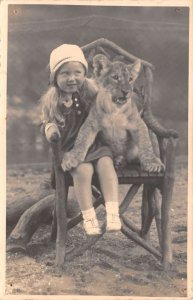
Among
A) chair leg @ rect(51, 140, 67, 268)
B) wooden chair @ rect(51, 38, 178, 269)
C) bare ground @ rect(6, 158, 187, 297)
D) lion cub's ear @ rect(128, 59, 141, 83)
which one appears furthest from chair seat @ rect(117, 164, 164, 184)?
lion cub's ear @ rect(128, 59, 141, 83)

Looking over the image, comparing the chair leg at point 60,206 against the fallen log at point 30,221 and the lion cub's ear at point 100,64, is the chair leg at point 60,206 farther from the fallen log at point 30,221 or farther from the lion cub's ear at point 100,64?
the lion cub's ear at point 100,64

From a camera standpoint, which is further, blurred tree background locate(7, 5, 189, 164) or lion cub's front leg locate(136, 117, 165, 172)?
blurred tree background locate(7, 5, 189, 164)

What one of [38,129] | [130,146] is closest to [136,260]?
[130,146]

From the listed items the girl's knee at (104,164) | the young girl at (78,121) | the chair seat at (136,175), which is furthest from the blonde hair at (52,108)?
the chair seat at (136,175)

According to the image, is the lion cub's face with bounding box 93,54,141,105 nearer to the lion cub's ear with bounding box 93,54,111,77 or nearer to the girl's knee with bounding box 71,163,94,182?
the lion cub's ear with bounding box 93,54,111,77

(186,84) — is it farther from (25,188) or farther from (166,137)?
(25,188)
